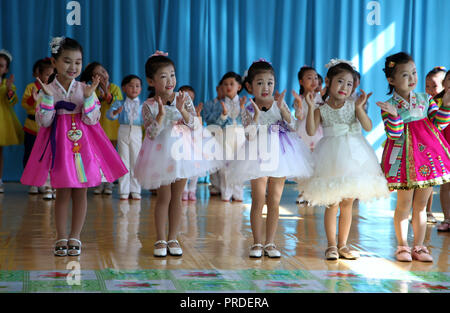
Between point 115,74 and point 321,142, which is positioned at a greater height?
point 115,74

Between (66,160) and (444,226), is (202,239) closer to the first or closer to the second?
(66,160)

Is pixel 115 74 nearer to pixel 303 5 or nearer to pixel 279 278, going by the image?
pixel 303 5

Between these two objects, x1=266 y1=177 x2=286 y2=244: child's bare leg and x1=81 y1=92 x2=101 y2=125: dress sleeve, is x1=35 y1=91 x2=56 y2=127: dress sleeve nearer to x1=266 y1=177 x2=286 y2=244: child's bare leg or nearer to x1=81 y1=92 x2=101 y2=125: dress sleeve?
x1=81 y1=92 x2=101 y2=125: dress sleeve

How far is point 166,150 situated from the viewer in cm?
327

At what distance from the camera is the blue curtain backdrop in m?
7.08

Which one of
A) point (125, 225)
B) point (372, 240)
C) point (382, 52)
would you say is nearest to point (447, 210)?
point (372, 240)

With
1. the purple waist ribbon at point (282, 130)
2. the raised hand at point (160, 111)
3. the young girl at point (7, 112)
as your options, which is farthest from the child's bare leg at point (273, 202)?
the young girl at point (7, 112)

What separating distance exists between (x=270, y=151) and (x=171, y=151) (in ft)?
1.87

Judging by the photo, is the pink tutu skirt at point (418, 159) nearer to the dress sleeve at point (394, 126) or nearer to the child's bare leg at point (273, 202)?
the dress sleeve at point (394, 126)

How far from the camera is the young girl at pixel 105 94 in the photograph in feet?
18.1

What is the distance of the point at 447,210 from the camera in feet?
14.4

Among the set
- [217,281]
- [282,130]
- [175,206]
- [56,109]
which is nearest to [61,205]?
[56,109]

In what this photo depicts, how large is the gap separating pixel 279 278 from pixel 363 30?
5.71 m
